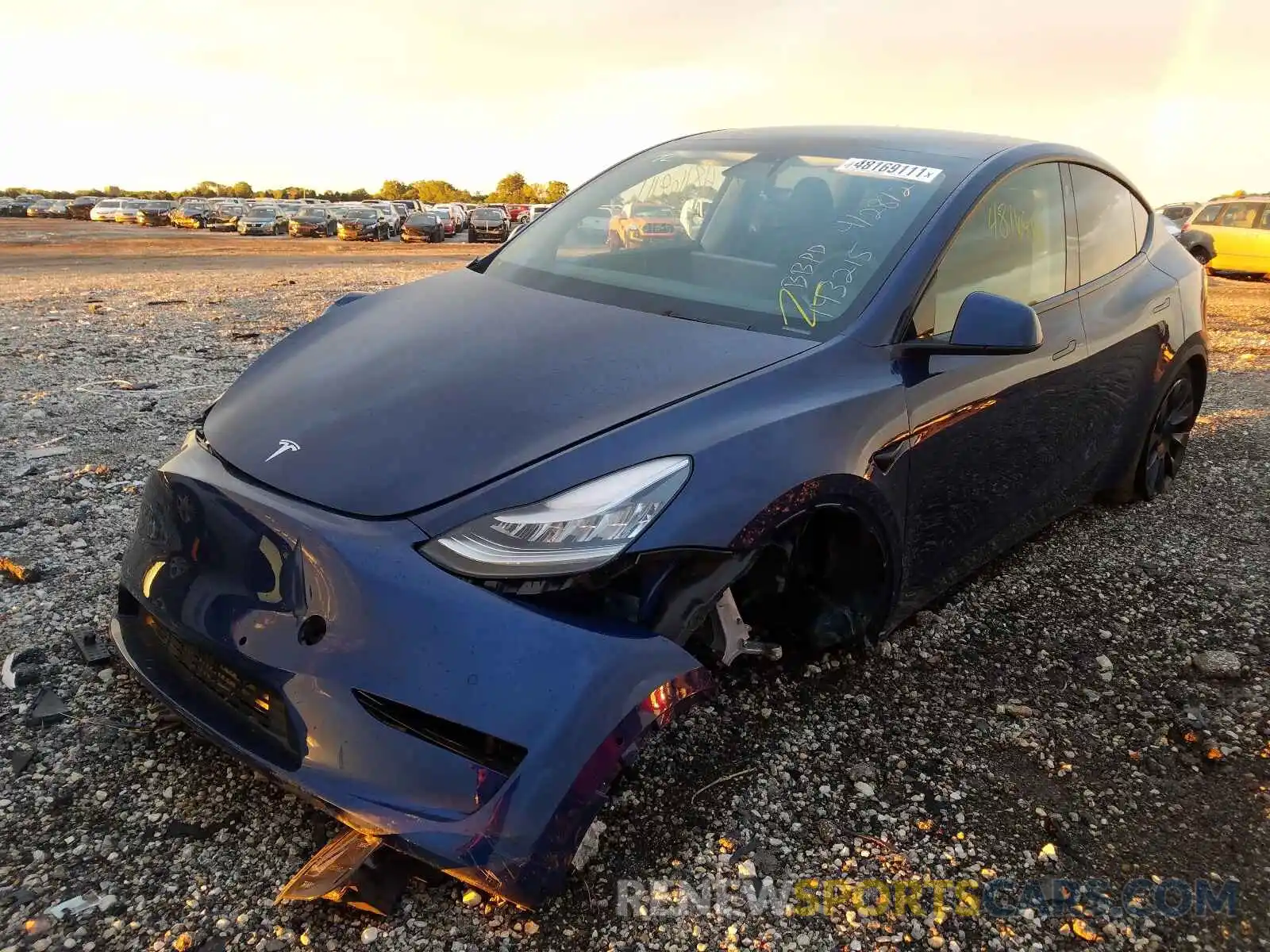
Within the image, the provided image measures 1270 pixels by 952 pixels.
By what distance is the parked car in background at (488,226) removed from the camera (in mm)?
34531

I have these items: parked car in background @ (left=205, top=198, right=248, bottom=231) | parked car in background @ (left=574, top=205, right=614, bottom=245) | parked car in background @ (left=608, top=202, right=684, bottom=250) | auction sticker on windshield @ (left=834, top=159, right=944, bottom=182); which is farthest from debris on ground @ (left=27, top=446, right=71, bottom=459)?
parked car in background @ (left=205, top=198, right=248, bottom=231)

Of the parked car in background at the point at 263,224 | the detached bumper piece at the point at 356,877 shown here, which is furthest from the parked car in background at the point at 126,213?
the detached bumper piece at the point at 356,877

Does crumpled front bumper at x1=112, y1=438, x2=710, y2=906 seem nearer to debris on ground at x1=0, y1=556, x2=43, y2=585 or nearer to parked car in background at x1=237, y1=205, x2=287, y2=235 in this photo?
debris on ground at x1=0, y1=556, x2=43, y2=585

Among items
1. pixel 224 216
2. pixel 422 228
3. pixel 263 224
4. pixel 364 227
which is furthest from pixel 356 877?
pixel 224 216

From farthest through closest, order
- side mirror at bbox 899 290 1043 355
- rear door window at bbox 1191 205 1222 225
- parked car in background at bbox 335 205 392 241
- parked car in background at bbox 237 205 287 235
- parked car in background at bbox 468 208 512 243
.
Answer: parked car in background at bbox 237 205 287 235
parked car in background at bbox 468 208 512 243
parked car in background at bbox 335 205 392 241
rear door window at bbox 1191 205 1222 225
side mirror at bbox 899 290 1043 355

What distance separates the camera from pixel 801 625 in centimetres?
264

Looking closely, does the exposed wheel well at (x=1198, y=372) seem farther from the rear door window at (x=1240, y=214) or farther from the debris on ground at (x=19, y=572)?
the rear door window at (x=1240, y=214)

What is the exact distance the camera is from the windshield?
2.62 metres

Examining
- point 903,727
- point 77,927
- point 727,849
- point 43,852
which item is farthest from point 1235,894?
point 43,852

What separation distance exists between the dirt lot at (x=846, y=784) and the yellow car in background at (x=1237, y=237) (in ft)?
50.7

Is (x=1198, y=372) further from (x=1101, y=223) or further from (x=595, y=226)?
(x=595, y=226)

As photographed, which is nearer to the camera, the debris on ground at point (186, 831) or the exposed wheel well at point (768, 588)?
the exposed wheel well at point (768, 588)

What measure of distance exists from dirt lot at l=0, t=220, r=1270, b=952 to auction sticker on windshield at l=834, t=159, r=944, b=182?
4.92 feet

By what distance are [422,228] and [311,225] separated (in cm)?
723
